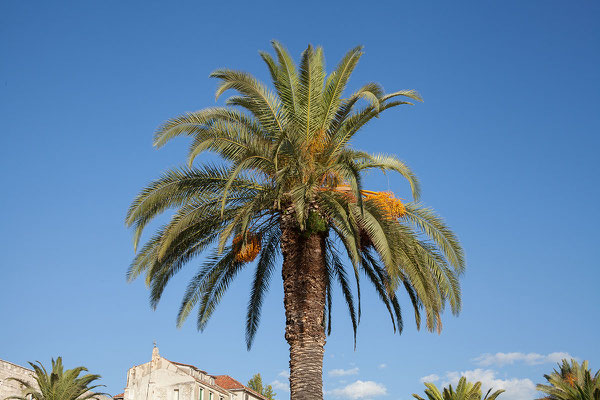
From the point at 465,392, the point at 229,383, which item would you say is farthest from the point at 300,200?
the point at 229,383

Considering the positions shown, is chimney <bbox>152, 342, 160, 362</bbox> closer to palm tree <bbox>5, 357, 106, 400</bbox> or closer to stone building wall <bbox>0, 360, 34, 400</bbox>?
stone building wall <bbox>0, 360, 34, 400</bbox>

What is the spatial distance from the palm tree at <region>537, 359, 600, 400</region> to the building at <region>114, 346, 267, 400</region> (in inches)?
970

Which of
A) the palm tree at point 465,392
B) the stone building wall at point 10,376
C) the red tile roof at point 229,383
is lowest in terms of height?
the palm tree at point 465,392

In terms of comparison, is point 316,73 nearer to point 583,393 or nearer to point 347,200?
point 347,200

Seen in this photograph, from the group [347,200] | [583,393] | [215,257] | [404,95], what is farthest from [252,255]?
[583,393]

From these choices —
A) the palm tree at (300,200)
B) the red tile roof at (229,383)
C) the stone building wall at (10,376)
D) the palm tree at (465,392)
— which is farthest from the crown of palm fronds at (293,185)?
the red tile roof at (229,383)

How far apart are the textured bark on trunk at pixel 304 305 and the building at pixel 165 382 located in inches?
1370

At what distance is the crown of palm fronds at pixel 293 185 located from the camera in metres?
18.9

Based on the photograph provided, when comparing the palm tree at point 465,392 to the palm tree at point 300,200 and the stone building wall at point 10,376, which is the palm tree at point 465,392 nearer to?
the palm tree at point 300,200

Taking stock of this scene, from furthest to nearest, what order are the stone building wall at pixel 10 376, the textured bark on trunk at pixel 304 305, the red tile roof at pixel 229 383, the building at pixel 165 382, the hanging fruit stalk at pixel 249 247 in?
the red tile roof at pixel 229 383 → the building at pixel 165 382 → the stone building wall at pixel 10 376 → the hanging fruit stalk at pixel 249 247 → the textured bark on trunk at pixel 304 305

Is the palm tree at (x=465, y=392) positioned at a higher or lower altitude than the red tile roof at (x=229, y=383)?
lower

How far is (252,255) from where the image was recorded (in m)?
21.1

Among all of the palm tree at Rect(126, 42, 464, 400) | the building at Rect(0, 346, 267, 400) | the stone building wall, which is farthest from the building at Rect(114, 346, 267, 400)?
the palm tree at Rect(126, 42, 464, 400)

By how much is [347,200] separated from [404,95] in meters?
3.57
